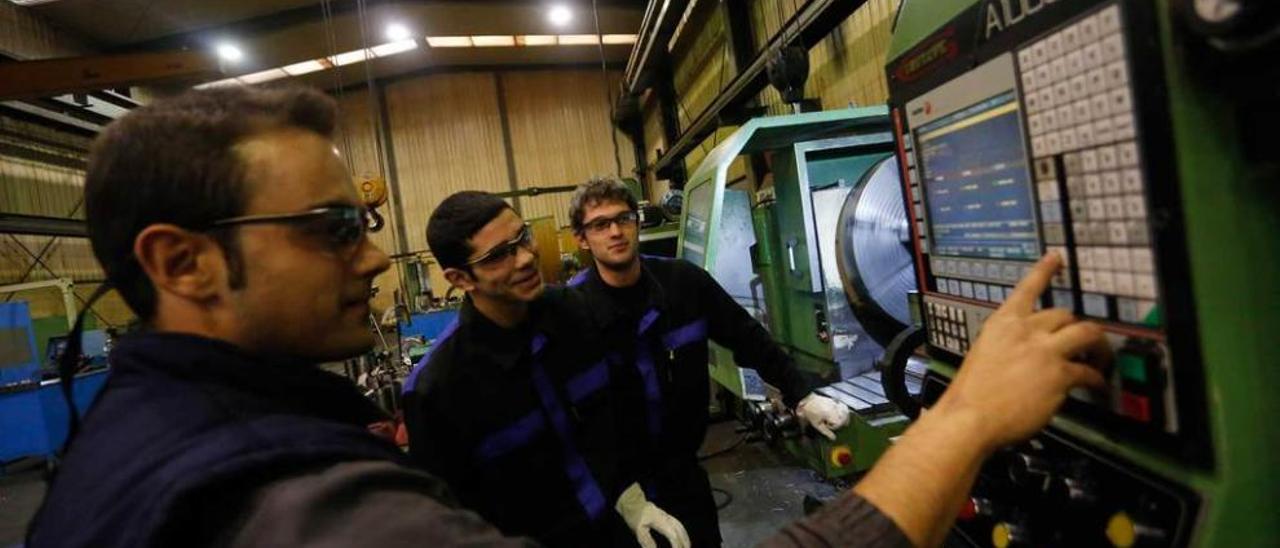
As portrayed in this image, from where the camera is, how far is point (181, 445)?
0.49m

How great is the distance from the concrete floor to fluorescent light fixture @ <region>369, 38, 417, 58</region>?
17.9 feet

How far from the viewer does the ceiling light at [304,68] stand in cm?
745

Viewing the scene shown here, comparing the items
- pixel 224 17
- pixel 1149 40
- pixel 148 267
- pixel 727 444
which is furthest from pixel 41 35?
pixel 1149 40

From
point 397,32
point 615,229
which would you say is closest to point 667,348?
point 615,229

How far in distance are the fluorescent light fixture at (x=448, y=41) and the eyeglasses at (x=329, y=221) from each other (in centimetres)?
752

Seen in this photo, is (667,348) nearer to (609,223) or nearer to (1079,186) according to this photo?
(609,223)

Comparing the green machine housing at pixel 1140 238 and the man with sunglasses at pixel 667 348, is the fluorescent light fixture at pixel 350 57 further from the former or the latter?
the green machine housing at pixel 1140 238

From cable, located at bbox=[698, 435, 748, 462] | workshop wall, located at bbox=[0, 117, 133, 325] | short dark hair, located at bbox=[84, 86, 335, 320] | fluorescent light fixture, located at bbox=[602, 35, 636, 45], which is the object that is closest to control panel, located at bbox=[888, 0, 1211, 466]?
short dark hair, located at bbox=[84, 86, 335, 320]

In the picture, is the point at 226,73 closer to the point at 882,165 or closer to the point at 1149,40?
the point at 882,165

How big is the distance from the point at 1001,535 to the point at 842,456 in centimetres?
107

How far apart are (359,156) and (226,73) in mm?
4203

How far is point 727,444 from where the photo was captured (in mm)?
3654

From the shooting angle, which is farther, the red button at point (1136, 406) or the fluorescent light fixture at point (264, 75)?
the fluorescent light fixture at point (264, 75)

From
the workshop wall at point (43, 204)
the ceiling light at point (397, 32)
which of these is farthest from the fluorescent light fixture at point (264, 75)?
the workshop wall at point (43, 204)
